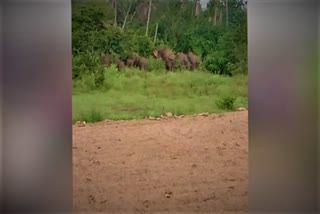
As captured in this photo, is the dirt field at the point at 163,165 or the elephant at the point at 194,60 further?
the elephant at the point at 194,60

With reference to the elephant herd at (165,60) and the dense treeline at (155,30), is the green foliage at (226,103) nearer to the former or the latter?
the dense treeline at (155,30)

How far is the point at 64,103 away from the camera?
5766 millimetres

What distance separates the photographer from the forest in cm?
581

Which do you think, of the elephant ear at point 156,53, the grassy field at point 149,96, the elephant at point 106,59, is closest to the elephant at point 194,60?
the grassy field at point 149,96

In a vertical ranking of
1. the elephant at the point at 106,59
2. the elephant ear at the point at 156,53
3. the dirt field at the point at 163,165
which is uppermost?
the elephant ear at the point at 156,53

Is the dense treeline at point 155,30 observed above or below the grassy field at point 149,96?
above

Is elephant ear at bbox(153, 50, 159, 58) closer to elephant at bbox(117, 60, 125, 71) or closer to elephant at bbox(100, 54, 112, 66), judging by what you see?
elephant at bbox(117, 60, 125, 71)

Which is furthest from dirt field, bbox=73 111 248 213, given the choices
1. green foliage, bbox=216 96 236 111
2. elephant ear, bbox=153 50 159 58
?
elephant ear, bbox=153 50 159 58

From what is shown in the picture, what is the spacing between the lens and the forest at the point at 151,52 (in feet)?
19.1

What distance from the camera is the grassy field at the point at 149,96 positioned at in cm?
584

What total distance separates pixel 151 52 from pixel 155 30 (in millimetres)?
234

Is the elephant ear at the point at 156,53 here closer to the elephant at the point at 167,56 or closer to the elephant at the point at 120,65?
the elephant at the point at 167,56

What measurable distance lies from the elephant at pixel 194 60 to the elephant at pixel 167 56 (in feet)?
0.59

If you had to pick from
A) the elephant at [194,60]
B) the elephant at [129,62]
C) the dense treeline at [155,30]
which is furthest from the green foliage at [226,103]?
the elephant at [129,62]
